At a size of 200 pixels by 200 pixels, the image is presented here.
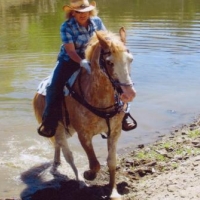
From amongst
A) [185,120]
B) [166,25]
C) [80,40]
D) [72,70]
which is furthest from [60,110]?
[166,25]

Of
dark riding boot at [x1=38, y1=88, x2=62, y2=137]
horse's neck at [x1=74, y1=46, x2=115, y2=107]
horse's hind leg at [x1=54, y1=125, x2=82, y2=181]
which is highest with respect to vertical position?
horse's neck at [x1=74, y1=46, x2=115, y2=107]

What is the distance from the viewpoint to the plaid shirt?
22.5 feet

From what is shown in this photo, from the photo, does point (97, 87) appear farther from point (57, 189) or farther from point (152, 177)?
point (57, 189)

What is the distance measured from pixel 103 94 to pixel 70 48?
927 mm

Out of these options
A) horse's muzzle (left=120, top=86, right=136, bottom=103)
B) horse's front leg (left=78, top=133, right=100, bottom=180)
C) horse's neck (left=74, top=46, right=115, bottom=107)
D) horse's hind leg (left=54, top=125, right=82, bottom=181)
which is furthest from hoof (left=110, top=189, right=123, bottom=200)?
horse's muzzle (left=120, top=86, right=136, bottom=103)

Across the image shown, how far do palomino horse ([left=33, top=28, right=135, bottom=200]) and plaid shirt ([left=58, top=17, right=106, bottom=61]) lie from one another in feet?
1.70

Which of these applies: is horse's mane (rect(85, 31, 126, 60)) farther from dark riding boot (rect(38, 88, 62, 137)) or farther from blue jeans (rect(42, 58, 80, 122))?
dark riding boot (rect(38, 88, 62, 137))

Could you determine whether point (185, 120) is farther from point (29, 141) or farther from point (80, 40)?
point (80, 40)

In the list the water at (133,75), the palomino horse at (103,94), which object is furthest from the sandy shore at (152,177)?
the water at (133,75)

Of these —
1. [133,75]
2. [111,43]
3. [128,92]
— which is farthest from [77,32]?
[133,75]

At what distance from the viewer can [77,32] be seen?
6910 millimetres

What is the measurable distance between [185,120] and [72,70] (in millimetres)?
4530

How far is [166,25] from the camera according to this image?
24.8 metres

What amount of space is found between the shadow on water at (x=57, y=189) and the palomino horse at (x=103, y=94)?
29 centimetres
